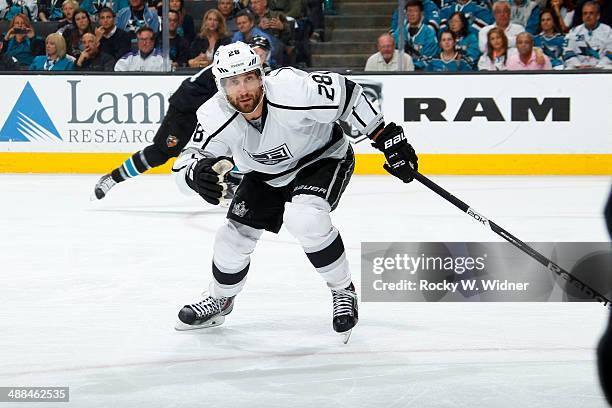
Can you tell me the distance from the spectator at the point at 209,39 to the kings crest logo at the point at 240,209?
5259 mm

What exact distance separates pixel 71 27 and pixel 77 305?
17.6ft

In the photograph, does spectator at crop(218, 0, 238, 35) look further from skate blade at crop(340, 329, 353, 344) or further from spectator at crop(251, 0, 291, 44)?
skate blade at crop(340, 329, 353, 344)

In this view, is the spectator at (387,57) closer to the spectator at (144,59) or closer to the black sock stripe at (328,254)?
the spectator at (144,59)

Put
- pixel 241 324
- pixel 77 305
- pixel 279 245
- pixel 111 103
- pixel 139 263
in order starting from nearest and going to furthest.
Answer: pixel 241 324, pixel 77 305, pixel 139 263, pixel 279 245, pixel 111 103

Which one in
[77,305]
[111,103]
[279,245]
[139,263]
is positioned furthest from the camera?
[111,103]

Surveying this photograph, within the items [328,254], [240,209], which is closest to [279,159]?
[240,209]

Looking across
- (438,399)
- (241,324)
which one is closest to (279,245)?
(241,324)

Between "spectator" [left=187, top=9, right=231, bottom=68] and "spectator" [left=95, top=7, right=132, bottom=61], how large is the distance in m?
0.56

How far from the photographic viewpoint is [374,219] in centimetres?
606

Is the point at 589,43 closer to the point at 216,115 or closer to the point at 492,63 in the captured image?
the point at 492,63

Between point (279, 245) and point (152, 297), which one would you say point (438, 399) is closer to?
point (152, 297)

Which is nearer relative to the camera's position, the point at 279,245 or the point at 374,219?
the point at 279,245

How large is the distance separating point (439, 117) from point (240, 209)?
17.3 ft

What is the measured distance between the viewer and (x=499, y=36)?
837 cm
